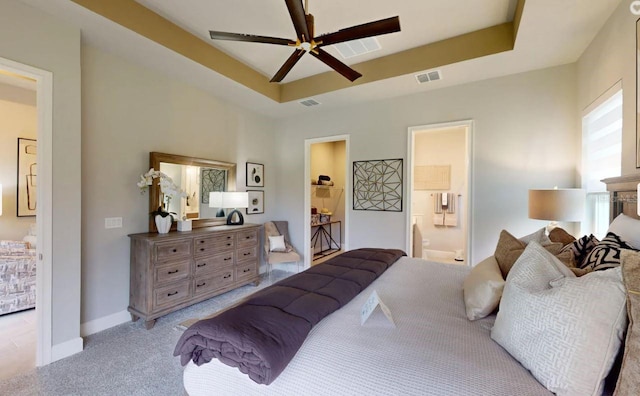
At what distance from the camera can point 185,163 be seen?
3510mm

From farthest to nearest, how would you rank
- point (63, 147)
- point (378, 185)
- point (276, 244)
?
point (276, 244)
point (378, 185)
point (63, 147)

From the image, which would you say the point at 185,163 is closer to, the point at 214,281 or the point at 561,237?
the point at 214,281

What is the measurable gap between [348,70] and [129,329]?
347 centimetres

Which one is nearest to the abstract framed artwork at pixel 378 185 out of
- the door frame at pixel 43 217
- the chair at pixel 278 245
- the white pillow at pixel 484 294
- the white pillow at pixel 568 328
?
the chair at pixel 278 245

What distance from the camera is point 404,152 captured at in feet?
13.0

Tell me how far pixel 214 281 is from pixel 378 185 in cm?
276

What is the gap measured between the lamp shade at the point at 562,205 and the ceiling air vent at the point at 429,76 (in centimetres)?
181

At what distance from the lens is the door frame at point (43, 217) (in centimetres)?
216

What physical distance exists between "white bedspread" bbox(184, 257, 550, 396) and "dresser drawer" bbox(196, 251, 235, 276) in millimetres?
2141

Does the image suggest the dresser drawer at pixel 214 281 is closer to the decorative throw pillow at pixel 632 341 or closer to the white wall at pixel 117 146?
the white wall at pixel 117 146

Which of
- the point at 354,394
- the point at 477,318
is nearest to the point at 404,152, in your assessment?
the point at 477,318

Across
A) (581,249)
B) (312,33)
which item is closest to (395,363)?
(581,249)

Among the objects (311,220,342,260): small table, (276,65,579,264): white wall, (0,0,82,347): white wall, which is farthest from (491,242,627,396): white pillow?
(311,220,342,260): small table

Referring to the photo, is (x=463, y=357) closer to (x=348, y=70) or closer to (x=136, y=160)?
(x=348, y=70)
